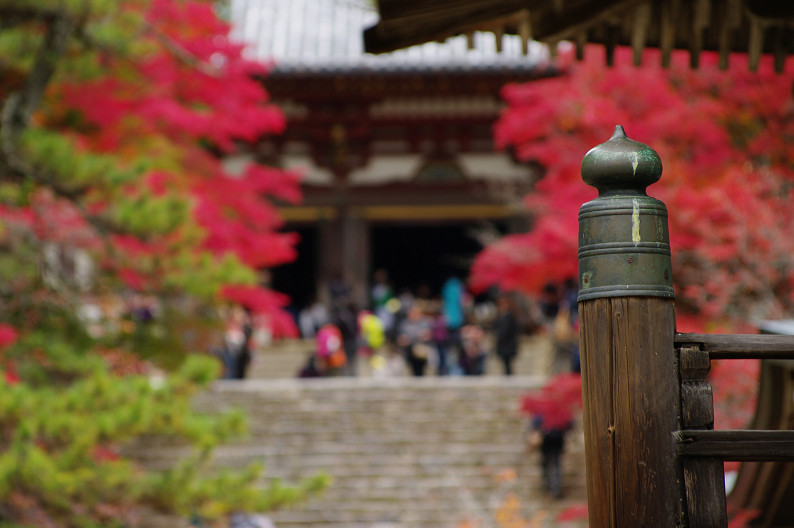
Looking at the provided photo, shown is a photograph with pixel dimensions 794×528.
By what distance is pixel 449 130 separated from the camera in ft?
49.3

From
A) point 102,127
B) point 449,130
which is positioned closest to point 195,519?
point 102,127

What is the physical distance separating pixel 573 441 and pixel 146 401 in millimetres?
5537

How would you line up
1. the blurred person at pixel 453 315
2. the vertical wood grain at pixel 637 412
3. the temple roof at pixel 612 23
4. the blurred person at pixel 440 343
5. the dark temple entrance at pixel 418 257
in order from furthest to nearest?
1. the dark temple entrance at pixel 418 257
2. the blurred person at pixel 453 315
3. the blurred person at pixel 440 343
4. the temple roof at pixel 612 23
5. the vertical wood grain at pixel 637 412

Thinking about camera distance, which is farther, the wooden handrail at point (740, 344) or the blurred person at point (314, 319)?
the blurred person at point (314, 319)

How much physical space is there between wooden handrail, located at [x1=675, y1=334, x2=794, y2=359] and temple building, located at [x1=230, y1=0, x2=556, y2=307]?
465 inches

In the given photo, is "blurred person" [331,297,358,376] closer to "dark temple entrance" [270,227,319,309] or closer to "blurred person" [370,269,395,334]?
"blurred person" [370,269,395,334]

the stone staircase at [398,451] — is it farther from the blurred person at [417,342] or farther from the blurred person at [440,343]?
the blurred person at [440,343]

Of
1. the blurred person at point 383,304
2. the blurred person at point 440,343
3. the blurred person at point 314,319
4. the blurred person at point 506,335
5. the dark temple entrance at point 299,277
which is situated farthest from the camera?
the dark temple entrance at point 299,277

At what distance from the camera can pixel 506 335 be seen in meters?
12.3

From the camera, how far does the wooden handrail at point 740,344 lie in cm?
208

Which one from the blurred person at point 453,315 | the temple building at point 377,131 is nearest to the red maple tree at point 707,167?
the blurred person at point 453,315

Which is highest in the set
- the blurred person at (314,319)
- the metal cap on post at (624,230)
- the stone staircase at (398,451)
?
the blurred person at (314,319)

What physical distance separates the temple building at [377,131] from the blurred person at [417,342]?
2147 millimetres

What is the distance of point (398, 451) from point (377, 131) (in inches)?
266
